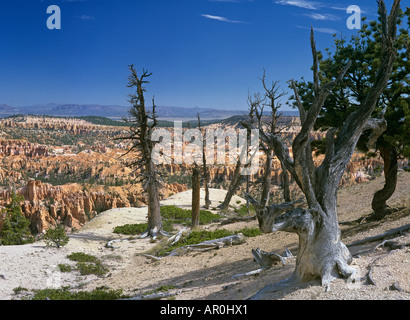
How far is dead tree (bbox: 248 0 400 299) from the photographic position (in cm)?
547

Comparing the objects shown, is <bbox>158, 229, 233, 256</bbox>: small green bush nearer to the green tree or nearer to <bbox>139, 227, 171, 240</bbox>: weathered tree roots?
<bbox>139, 227, 171, 240</bbox>: weathered tree roots

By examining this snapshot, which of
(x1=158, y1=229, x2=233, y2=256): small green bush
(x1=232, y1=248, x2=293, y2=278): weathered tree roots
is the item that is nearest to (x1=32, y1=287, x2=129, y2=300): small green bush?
(x1=232, y1=248, x2=293, y2=278): weathered tree roots

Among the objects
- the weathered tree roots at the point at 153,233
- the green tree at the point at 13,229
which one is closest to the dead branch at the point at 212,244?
the weathered tree roots at the point at 153,233

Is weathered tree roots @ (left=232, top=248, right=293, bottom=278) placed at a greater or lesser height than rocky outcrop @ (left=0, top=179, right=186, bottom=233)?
greater

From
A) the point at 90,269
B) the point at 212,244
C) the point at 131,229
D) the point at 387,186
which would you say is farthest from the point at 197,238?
the point at 387,186

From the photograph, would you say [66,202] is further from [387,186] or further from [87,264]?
[387,186]

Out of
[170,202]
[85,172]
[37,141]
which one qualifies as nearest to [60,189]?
[85,172]

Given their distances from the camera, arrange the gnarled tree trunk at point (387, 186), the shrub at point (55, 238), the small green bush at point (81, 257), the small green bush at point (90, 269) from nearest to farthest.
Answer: the gnarled tree trunk at point (387, 186)
the small green bush at point (90, 269)
the small green bush at point (81, 257)
the shrub at point (55, 238)

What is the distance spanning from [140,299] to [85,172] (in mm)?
97889

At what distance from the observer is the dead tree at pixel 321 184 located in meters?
5.47

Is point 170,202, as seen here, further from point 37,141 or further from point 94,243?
point 37,141

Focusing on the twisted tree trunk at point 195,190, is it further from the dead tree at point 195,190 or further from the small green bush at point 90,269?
the small green bush at point 90,269

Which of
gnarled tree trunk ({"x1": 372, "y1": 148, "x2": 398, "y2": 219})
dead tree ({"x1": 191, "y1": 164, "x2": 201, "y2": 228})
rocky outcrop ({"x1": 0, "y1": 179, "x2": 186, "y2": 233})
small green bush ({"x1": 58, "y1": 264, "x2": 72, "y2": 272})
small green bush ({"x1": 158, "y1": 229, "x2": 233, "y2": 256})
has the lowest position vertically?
rocky outcrop ({"x1": 0, "y1": 179, "x2": 186, "y2": 233})

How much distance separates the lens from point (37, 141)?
5817 inches
